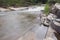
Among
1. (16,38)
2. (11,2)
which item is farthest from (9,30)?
(11,2)

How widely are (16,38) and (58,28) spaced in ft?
Answer: 5.94

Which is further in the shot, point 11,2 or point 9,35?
point 11,2

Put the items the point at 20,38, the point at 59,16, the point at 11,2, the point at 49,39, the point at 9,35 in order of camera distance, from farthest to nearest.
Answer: the point at 11,2, the point at 59,16, the point at 9,35, the point at 20,38, the point at 49,39

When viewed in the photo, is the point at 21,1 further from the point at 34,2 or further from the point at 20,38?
the point at 20,38

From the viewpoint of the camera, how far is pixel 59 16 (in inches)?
304

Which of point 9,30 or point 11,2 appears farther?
point 11,2

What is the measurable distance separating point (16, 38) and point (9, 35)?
23.6 inches

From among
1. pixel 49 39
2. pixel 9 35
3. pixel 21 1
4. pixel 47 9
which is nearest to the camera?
pixel 49 39

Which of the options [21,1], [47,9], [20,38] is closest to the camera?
[20,38]

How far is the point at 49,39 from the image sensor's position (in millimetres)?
5613

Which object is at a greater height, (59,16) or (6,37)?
(59,16)

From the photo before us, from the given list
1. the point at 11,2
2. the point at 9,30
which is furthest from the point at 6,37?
the point at 11,2

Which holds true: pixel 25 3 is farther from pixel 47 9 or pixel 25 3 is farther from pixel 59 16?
pixel 59 16

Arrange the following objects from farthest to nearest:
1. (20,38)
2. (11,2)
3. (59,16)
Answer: (11,2) < (59,16) < (20,38)
